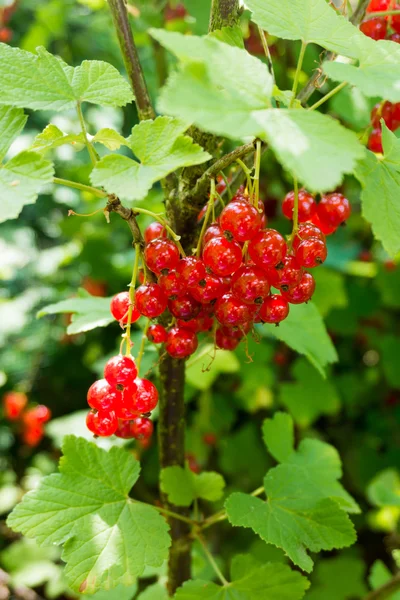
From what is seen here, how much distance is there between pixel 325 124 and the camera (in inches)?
20.1

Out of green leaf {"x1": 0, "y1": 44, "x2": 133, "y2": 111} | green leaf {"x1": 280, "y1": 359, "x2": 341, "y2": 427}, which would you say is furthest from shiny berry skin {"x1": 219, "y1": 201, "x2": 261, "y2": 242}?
green leaf {"x1": 280, "y1": 359, "x2": 341, "y2": 427}

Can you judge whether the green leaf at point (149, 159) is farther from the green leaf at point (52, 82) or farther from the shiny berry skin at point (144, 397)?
the shiny berry skin at point (144, 397)

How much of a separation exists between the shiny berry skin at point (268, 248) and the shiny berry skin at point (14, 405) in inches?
70.8

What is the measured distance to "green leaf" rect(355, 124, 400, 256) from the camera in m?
0.68

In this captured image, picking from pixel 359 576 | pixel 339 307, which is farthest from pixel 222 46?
pixel 359 576

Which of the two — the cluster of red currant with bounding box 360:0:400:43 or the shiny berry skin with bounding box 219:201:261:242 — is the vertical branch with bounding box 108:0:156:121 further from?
the cluster of red currant with bounding box 360:0:400:43

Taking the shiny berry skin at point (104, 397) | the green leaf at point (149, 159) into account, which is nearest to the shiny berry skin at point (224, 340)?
the shiny berry skin at point (104, 397)

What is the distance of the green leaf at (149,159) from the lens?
0.56 m

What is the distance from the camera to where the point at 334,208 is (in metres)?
0.81

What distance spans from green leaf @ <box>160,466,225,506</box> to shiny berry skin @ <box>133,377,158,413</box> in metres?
0.25

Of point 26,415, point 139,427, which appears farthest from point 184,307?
point 26,415

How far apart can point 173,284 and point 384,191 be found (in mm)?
308

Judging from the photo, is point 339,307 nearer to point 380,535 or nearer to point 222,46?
point 380,535

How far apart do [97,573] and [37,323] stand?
1846 mm
